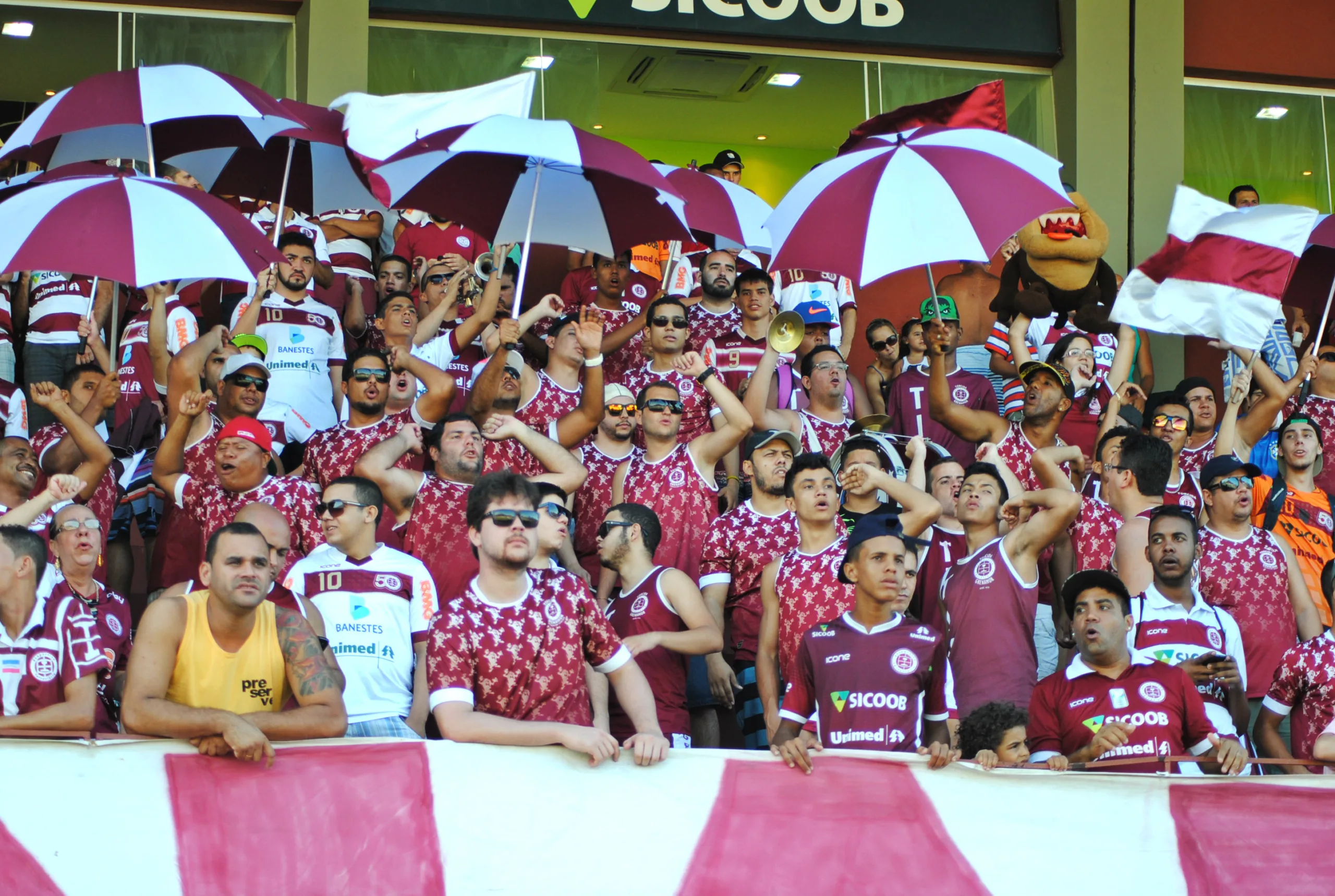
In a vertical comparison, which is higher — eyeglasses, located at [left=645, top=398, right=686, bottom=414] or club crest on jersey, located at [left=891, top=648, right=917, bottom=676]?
eyeglasses, located at [left=645, top=398, right=686, bottom=414]

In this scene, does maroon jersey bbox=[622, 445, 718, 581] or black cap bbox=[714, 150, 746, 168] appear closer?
maroon jersey bbox=[622, 445, 718, 581]

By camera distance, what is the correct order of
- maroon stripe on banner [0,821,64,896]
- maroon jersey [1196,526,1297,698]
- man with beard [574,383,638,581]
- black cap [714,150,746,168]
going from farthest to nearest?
black cap [714,150,746,168]
man with beard [574,383,638,581]
maroon jersey [1196,526,1297,698]
maroon stripe on banner [0,821,64,896]

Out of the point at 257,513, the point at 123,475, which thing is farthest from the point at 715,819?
the point at 123,475

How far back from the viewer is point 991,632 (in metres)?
7.57

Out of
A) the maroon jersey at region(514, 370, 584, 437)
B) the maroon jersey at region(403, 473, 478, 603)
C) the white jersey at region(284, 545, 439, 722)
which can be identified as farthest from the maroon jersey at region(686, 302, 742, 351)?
the white jersey at region(284, 545, 439, 722)

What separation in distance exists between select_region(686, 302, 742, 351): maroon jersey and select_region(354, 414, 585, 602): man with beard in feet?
6.97

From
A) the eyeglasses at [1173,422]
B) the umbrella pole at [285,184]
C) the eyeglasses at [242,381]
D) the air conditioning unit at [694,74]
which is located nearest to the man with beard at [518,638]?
the eyeglasses at [242,381]

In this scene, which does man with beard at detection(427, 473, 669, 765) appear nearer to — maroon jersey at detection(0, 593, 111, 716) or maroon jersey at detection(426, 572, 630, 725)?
maroon jersey at detection(426, 572, 630, 725)

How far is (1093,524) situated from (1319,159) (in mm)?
8509

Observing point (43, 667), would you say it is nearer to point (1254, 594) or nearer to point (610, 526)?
point (610, 526)

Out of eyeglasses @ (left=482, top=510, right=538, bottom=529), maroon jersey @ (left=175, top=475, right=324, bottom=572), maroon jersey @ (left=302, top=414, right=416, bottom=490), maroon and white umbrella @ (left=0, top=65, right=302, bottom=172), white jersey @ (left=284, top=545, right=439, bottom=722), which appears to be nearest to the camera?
eyeglasses @ (left=482, top=510, right=538, bottom=529)

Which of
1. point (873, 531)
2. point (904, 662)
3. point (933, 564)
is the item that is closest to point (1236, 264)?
point (933, 564)

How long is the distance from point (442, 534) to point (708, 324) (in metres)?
3.08

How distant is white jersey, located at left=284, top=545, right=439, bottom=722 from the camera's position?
7.09m
